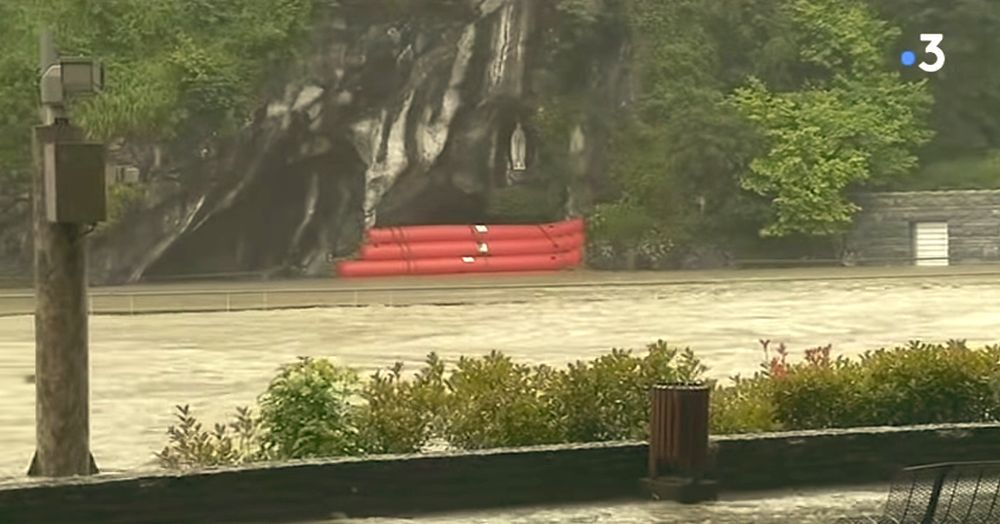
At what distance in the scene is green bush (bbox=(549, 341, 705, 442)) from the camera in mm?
10828

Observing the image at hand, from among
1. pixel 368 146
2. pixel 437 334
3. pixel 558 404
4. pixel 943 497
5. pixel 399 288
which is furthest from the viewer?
pixel 368 146

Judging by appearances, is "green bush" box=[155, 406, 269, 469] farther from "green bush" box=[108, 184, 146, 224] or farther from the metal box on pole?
"green bush" box=[108, 184, 146, 224]

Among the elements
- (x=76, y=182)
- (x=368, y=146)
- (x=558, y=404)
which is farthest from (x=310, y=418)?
(x=368, y=146)

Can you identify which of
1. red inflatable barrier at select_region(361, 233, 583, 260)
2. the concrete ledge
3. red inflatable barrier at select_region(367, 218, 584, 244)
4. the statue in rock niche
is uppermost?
the statue in rock niche

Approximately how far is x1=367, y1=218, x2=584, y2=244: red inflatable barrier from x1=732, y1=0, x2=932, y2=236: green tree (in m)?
6.95

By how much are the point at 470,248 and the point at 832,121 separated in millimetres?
14644

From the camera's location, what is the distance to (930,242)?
52875 millimetres

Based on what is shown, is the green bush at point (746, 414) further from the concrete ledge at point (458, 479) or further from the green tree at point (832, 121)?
the green tree at point (832, 121)

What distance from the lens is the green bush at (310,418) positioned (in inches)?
411

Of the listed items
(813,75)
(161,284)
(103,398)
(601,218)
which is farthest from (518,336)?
(813,75)

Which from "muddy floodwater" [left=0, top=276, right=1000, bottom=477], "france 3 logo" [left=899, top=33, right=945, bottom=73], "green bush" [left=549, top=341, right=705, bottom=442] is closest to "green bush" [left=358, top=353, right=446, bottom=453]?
"green bush" [left=549, top=341, right=705, bottom=442]

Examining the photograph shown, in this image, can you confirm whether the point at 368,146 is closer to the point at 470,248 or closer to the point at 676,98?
the point at 470,248

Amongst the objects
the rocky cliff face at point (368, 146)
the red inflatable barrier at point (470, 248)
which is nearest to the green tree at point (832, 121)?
the rocky cliff face at point (368, 146)

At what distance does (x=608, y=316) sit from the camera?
32562 mm
